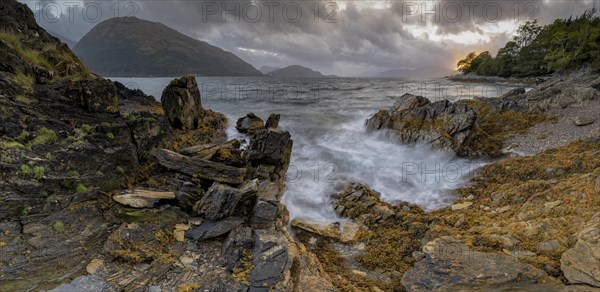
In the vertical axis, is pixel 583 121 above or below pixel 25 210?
above

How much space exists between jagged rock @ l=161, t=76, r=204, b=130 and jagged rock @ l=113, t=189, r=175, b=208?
9.48 m

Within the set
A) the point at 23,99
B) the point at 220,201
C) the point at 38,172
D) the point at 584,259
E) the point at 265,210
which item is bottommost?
the point at 584,259

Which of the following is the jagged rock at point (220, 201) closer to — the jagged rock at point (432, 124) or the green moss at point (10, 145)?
the green moss at point (10, 145)

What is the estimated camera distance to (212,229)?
8.38 metres

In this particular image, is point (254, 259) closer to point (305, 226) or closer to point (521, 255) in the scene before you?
point (305, 226)

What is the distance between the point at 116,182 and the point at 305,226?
6.89 m

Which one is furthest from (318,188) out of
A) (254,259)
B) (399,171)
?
(254,259)

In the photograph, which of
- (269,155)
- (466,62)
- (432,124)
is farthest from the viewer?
(466,62)

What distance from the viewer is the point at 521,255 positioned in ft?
24.6

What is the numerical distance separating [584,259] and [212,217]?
972 cm

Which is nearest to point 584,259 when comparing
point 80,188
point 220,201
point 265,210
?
point 265,210

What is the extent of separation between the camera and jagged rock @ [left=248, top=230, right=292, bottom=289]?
6430 mm

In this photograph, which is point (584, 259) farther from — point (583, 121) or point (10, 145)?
point (583, 121)

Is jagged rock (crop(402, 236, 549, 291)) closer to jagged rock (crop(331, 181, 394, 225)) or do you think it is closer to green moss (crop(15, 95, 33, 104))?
jagged rock (crop(331, 181, 394, 225))
